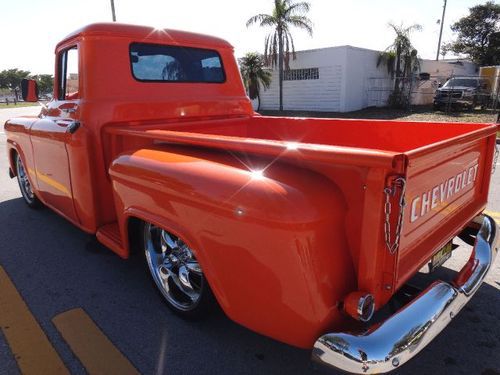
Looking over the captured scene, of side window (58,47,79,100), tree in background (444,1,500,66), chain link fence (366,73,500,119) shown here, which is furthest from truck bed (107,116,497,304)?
tree in background (444,1,500,66)

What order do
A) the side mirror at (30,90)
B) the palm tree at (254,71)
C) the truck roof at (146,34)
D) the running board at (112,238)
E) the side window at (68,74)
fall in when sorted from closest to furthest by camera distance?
the running board at (112,238) → the truck roof at (146,34) → the side window at (68,74) → the side mirror at (30,90) → the palm tree at (254,71)

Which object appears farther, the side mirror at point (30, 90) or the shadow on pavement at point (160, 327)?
the side mirror at point (30, 90)

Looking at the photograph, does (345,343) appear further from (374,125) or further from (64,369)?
(374,125)

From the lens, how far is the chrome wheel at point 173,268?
2.52 meters

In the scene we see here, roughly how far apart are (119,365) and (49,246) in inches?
81.5

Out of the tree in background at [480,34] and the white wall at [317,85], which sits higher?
the tree in background at [480,34]

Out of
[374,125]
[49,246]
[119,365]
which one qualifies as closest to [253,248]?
[119,365]

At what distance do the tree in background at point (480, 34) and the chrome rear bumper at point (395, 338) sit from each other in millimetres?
42535

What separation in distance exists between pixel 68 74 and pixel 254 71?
17.0 meters

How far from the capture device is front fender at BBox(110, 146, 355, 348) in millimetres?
1641

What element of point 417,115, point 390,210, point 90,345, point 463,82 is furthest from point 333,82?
point 390,210

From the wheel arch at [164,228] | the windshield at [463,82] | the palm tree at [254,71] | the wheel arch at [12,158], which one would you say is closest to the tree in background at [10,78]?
the palm tree at [254,71]

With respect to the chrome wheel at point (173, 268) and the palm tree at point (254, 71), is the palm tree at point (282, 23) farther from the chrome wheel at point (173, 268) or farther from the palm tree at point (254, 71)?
the chrome wheel at point (173, 268)

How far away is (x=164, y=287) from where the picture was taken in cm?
273
